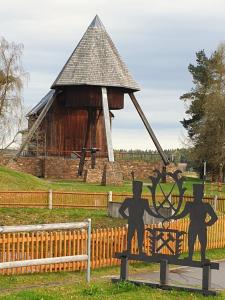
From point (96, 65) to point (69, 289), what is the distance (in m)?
36.7

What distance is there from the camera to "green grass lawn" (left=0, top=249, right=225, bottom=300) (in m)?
10.4

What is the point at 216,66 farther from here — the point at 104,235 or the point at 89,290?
the point at 89,290

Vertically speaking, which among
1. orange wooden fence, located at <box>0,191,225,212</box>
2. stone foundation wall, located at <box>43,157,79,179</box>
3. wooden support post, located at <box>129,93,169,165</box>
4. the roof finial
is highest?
the roof finial

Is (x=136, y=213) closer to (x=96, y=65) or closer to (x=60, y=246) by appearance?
(x=60, y=246)

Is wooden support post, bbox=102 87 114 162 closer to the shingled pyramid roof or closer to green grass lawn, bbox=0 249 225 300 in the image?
the shingled pyramid roof

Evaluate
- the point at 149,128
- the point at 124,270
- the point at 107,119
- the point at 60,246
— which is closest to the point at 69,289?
the point at 124,270

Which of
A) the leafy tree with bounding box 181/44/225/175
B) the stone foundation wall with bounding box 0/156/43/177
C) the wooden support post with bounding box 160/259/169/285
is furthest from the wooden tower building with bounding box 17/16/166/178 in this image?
the wooden support post with bounding box 160/259/169/285

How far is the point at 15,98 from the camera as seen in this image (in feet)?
152

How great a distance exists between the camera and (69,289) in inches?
449

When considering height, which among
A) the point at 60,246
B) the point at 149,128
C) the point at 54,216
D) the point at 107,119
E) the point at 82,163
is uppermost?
the point at 107,119

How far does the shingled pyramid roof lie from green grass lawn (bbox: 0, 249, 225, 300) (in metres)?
32.7

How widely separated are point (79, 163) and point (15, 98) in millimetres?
6918

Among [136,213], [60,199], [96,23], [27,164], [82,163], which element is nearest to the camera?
[136,213]

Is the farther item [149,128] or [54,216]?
[149,128]
